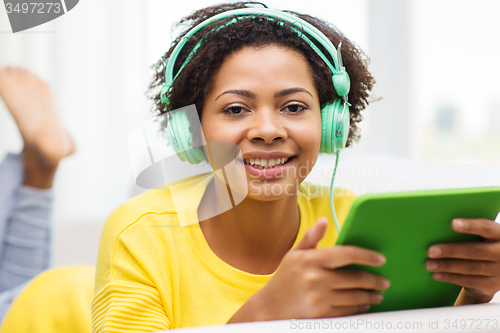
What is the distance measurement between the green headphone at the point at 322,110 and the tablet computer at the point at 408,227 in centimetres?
33

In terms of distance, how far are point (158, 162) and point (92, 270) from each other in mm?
707

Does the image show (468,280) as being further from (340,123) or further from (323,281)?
(340,123)

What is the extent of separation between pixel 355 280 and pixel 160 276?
41 cm

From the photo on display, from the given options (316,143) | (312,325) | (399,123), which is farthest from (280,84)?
(399,123)

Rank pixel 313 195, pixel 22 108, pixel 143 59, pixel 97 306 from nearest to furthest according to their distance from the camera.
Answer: pixel 97 306, pixel 313 195, pixel 22 108, pixel 143 59

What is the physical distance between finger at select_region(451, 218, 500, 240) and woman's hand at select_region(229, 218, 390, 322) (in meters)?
0.11

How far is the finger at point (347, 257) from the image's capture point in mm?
523

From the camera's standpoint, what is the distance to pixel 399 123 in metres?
2.35

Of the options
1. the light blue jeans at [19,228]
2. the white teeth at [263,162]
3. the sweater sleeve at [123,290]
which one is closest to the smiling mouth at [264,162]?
the white teeth at [263,162]

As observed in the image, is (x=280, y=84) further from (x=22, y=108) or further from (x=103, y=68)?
(x=103, y=68)

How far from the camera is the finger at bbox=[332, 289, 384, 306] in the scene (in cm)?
55

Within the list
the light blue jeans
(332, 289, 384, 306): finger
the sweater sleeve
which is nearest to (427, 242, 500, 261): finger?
(332, 289, 384, 306): finger

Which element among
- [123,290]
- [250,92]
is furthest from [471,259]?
[123,290]

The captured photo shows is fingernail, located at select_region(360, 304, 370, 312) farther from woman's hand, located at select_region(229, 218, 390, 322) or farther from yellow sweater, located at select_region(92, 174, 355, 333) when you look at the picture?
yellow sweater, located at select_region(92, 174, 355, 333)
